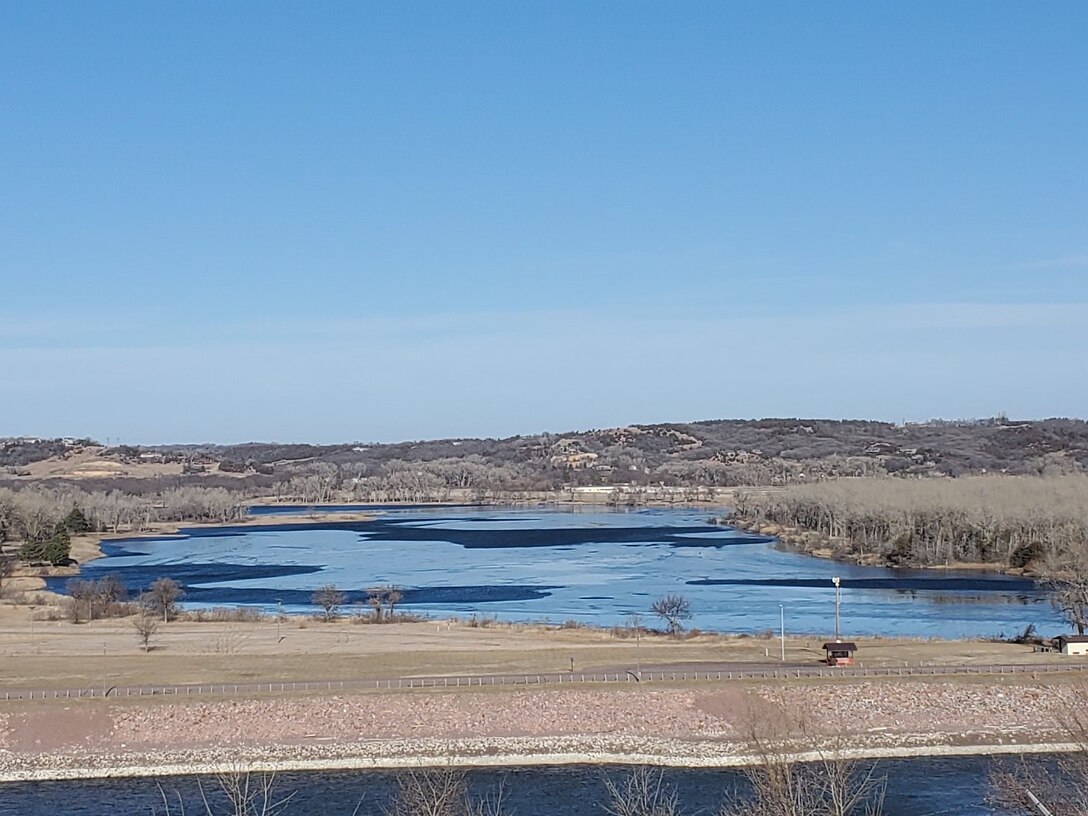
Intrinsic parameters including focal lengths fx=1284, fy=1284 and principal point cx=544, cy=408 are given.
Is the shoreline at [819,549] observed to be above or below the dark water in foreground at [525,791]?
above

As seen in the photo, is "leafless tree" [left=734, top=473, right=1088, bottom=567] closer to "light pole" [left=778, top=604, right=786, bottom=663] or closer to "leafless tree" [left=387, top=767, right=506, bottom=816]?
"light pole" [left=778, top=604, right=786, bottom=663]

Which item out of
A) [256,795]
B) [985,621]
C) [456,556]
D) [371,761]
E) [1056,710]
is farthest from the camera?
[456,556]

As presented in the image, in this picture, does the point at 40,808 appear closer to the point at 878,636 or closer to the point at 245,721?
the point at 245,721

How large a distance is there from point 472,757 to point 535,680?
6.60 m

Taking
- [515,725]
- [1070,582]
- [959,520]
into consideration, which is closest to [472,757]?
[515,725]

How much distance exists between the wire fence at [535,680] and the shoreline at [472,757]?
14.5ft

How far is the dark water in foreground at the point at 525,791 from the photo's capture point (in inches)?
1259

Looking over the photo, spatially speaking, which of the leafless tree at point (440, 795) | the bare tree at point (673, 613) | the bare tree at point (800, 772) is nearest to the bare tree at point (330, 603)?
the bare tree at point (673, 613)

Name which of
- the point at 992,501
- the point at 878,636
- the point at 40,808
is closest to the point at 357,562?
the point at 992,501

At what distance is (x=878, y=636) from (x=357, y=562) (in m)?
59.6

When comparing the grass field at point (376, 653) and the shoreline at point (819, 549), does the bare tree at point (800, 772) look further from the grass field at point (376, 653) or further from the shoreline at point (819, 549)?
the shoreline at point (819, 549)

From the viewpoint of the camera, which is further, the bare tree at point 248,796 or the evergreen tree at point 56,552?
the evergreen tree at point 56,552

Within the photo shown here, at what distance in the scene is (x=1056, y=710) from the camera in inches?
1564

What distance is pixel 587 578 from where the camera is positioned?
90.4 m
